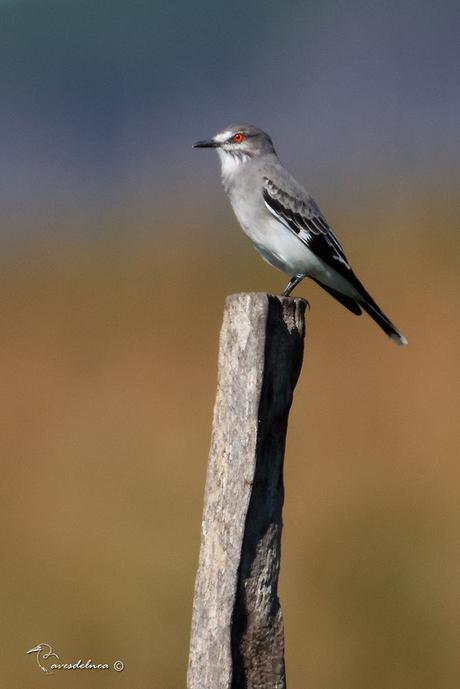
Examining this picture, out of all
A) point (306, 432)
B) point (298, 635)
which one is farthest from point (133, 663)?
point (306, 432)

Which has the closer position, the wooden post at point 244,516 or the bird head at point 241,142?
the wooden post at point 244,516

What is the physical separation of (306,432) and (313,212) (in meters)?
1.86

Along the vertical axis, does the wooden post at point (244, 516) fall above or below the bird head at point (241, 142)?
below

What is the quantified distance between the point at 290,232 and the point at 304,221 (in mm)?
106

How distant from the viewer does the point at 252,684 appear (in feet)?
10.5

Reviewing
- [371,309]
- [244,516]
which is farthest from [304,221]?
[244,516]

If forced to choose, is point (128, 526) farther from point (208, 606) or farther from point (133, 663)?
point (208, 606)

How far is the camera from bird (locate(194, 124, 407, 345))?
18.6ft

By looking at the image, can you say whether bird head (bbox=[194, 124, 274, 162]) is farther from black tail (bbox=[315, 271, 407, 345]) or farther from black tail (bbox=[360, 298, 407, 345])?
black tail (bbox=[360, 298, 407, 345])

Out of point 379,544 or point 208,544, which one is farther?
point 379,544

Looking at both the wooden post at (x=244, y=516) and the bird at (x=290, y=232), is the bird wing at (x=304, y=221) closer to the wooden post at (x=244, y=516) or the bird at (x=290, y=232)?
the bird at (x=290, y=232)

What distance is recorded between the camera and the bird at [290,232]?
568cm

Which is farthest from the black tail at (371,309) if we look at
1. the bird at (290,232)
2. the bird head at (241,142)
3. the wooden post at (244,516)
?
the wooden post at (244,516)

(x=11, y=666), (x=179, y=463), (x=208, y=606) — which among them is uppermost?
(x=179, y=463)
